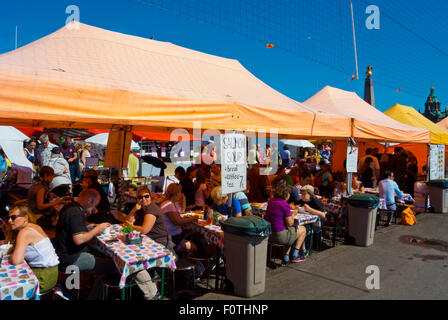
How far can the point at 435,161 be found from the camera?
10.3m

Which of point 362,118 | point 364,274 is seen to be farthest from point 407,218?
point 364,274

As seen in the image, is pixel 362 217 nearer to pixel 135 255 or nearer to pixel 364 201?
pixel 364 201

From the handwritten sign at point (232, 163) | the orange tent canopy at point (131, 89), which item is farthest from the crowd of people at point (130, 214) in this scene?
the orange tent canopy at point (131, 89)

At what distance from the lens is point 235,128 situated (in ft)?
15.5

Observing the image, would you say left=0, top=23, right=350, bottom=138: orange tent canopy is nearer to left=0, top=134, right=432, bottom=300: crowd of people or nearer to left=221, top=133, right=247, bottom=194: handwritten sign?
left=221, top=133, right=247, bottom=194: handwritten sign

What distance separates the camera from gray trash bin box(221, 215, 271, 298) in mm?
3799

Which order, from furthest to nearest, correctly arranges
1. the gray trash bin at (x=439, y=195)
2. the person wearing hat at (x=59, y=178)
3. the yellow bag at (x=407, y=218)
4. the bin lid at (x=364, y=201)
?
the gray trash bin at (x=439, y=195) < the yellow bag at (x=407, y=218) < the person wearing hat at (x=59, y=178) < the bin lid at (x=364, y=201)

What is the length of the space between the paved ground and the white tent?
687 cm

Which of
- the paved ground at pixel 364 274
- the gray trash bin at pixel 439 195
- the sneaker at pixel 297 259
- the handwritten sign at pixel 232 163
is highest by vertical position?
the handwritten sign at pixel 232 163

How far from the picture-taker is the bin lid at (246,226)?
3750mm

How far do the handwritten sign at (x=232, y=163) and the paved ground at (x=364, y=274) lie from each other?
4.76ft

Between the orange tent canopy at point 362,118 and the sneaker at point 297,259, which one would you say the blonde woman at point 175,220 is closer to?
the sneaker at point 297,259
